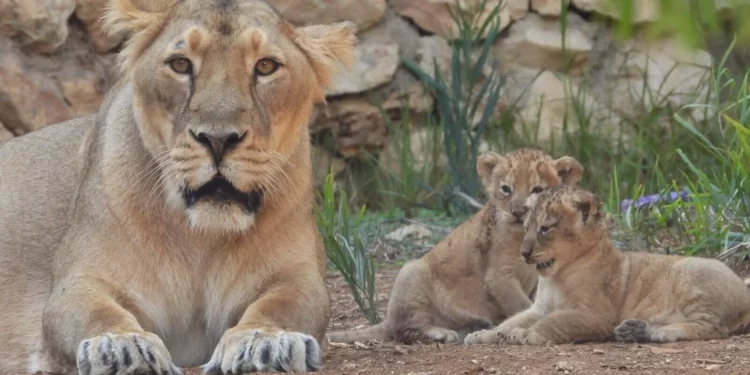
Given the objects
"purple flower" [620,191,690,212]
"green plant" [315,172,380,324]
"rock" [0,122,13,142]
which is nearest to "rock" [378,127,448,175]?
"purple flower" [620,191,690,212]

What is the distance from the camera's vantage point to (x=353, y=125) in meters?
7.95

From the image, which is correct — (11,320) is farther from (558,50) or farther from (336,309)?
(558,50)

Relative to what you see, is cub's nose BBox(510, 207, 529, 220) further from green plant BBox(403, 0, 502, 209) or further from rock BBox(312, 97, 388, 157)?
rock BBox(312, 97, 388, 157)

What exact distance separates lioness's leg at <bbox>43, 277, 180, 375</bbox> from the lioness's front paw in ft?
0.48

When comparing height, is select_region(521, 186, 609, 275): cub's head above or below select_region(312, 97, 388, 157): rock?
above

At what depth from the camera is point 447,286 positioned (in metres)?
5.23

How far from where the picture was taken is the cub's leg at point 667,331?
14.7 ft

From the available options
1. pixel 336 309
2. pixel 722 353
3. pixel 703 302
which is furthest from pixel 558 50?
pixel 722 353

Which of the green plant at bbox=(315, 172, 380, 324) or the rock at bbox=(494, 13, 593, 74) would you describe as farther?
the rock at bbox=(494, 13, 593, 74)

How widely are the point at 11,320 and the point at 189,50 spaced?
4.28 ft

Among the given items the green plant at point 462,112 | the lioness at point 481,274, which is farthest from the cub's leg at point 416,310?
the green plant at point 462,112

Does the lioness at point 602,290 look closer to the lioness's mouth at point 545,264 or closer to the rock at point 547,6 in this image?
the lioness's mouth at point 545,264

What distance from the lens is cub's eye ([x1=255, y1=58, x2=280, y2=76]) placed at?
164 inches

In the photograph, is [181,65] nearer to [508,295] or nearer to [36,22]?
[508,295]
